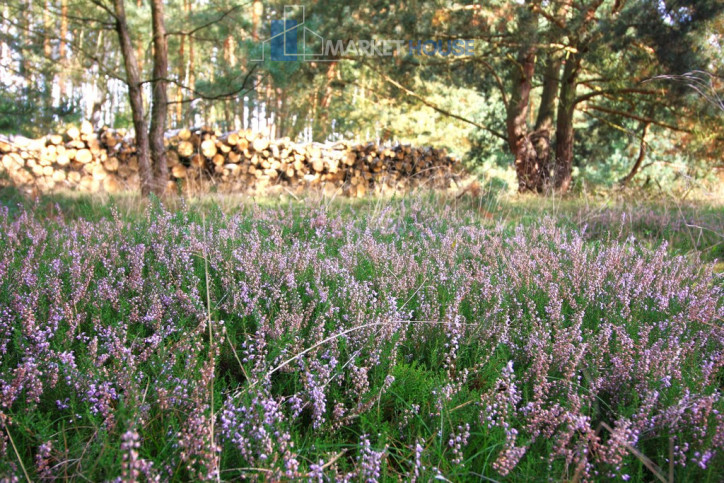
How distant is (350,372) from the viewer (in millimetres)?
1736

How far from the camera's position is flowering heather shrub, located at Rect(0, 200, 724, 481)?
132cm

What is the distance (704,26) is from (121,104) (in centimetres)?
4338

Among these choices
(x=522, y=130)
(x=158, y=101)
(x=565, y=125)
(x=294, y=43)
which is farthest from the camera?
(x=565, y=125)

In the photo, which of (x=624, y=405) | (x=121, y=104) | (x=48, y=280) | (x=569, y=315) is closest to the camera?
(x=624, y=405)

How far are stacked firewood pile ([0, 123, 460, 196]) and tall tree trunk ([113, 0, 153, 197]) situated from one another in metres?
1.65

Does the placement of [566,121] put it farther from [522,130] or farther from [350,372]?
[350,372]

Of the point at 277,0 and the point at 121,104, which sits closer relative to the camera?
the point at 277,0

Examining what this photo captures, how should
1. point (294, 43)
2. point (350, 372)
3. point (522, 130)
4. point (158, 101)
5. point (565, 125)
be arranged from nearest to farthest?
1. point (350, 372)
2. point (158, 101)
3. point (294, 43)
4. point (522, 130)
5. point (565, 125)

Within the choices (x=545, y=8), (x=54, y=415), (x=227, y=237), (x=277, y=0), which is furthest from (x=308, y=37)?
(x=54, y=415)

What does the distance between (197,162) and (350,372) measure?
29.7 ft

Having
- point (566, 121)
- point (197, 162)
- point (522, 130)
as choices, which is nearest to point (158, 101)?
point (197, 162)

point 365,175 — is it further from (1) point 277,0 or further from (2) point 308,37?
(1) point 277,0

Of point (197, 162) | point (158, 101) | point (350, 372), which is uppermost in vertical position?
point (158, 101)

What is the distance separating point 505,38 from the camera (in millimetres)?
9500
